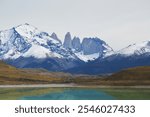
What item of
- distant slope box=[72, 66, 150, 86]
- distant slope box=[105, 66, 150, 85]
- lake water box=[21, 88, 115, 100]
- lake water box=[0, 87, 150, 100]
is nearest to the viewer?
lake water box=[0, 87, 150, 100]

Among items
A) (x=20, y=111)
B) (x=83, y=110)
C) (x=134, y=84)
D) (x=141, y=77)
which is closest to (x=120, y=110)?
(x=83, y=110)

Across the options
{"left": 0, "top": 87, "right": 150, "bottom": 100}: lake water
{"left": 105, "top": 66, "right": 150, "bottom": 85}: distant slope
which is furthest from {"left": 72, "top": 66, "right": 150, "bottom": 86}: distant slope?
{"left": 0, "top": 87, "right": 150, "bottom": 100}: lake water

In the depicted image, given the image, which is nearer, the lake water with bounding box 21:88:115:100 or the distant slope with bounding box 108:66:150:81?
the lake water with bounding box 21:88:115:100

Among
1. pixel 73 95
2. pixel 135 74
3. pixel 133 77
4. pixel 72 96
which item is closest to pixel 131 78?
pixel 133 77

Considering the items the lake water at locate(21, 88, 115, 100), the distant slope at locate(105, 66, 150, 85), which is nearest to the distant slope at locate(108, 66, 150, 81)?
the distant slope at locate(105, 66, 150, 85)

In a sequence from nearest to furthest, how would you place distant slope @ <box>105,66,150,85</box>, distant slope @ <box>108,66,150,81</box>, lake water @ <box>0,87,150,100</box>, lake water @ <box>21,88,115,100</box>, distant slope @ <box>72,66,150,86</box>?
1. lake water @ <box>0,87,150,100</box>
2. lake water @ <box>21,88,115,100</box>
3. distant slope @ <box>72,66,150,86</box>
4. distant slope @ <box>105,66,150,85</box>
5. distant slope @ <box>108,66,150,81</box>

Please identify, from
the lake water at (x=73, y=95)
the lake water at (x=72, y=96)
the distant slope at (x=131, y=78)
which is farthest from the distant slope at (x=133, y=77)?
the lake water at (x=72, y=96)

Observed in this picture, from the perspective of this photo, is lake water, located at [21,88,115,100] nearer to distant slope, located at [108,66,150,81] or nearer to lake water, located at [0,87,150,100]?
lake water, located at [0,87,150,100]

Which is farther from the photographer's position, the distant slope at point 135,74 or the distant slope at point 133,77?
the distant slope at point 135,74

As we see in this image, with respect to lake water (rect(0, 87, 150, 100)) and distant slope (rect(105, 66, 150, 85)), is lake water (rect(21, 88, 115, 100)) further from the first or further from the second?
distant slope (rect(105, 66, 150, 85))

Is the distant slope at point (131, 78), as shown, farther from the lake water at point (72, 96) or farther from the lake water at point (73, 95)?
the lake water at point (72, 96)

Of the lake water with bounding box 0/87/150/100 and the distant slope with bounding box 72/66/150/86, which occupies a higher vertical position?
the distant slope with bounding box 72/66/150/86
